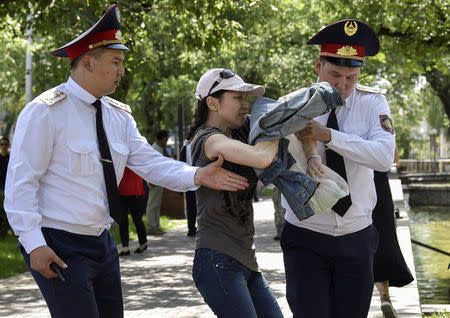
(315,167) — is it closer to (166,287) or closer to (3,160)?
(166,287)

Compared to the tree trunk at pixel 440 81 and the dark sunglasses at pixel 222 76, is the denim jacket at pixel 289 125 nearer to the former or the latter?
the dark sunglasses at pixel 222 76

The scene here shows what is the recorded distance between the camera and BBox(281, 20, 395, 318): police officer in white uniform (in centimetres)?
406

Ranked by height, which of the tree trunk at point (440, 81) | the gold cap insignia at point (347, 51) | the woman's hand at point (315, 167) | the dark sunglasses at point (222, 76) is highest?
the tree trunk at point (440, 81)

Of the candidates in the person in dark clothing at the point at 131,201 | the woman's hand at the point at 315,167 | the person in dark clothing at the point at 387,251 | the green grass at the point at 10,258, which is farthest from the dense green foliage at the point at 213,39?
the woman's hand at the point at 315,167

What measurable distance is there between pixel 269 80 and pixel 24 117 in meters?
27.3

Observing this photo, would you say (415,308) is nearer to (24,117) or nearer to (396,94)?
(24,117)

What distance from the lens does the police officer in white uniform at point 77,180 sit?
3.52m

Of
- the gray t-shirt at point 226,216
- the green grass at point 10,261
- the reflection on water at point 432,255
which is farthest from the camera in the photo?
the reflection on water at point 432,255

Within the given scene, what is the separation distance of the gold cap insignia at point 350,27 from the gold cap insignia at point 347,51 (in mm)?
87

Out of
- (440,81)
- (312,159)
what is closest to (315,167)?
(312,159)

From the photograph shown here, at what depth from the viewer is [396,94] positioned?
40156 millimetres

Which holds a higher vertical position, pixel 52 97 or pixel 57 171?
pixel 52 97

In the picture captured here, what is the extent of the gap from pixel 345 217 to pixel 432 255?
35.7 ft

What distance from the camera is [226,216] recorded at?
12.4 feet
